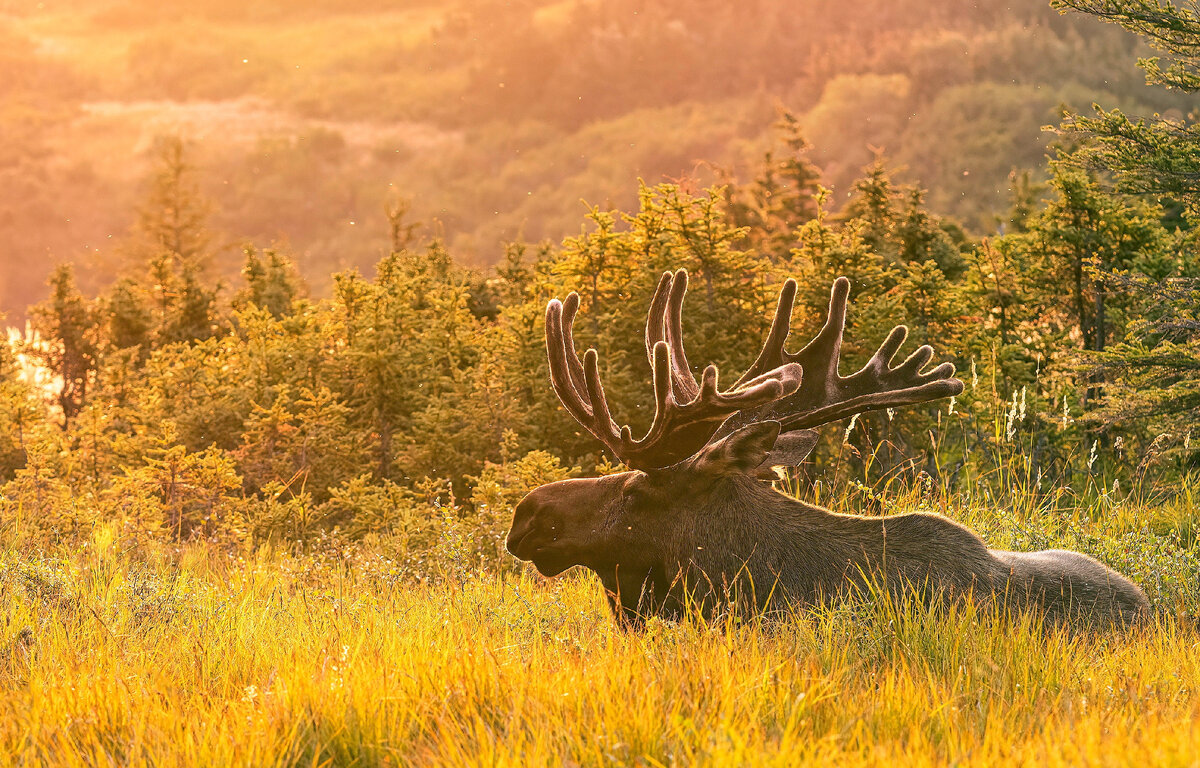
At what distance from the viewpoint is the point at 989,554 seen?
169 inches

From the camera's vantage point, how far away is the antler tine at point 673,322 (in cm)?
481

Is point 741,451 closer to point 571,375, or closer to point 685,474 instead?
point 685,474

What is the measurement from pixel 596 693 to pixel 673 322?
2.37 meters

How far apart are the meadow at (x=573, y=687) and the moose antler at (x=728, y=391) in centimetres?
76

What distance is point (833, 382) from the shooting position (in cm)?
482

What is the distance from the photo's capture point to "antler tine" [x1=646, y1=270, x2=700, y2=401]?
4.81 metres

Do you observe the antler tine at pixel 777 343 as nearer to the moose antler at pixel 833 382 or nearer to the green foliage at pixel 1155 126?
the moose antler at pixel 833 382

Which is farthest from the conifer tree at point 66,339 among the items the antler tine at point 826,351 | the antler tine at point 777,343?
the antler tine at point 826,351

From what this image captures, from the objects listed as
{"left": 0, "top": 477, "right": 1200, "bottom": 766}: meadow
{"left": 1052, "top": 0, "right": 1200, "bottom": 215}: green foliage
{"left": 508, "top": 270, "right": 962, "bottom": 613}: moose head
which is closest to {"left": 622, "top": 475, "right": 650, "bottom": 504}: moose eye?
{"left": 508, "top": 270, "right": 962, "bottom": 613}: moose head

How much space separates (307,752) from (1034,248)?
36.2ft

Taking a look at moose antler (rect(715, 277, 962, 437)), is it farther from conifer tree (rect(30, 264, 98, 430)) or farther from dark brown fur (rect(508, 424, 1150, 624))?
conifer tree (rect(30, 264, 98, 430))

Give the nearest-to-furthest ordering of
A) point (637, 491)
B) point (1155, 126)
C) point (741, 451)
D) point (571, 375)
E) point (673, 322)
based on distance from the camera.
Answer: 1. point (741, 451)
2. point (637, 491)
3. point (571, 375)
4. point (673, 322)
5. point (1155, 126)

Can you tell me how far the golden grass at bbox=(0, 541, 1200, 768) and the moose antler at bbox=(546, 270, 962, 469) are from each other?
0.78 metres

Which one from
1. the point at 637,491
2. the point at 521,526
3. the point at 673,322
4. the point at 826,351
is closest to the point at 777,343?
the point at 826,351
